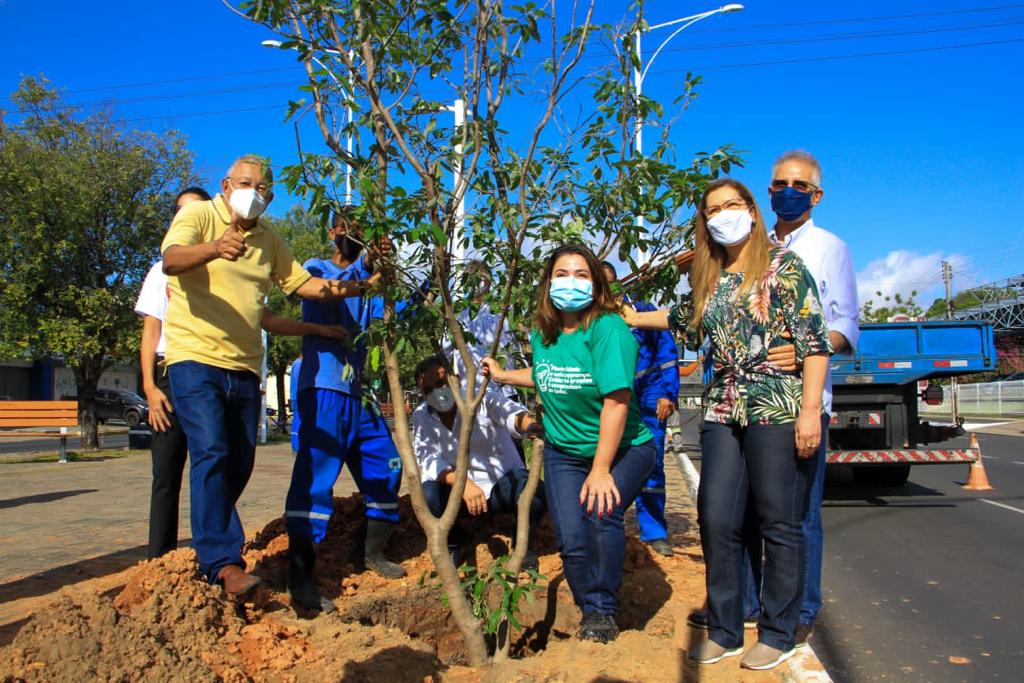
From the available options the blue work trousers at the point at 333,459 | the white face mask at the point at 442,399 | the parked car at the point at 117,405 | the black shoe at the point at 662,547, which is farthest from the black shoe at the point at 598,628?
the parked car at the point at 117,405

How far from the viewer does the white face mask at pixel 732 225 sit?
3197mm

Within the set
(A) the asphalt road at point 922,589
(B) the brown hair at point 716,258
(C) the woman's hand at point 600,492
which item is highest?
(B) the brown hair at point 716,258

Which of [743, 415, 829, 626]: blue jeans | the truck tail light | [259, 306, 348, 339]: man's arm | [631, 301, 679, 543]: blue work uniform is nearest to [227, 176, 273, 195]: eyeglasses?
[259, 306, 348, 339]: man's arm

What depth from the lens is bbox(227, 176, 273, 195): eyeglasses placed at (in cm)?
343

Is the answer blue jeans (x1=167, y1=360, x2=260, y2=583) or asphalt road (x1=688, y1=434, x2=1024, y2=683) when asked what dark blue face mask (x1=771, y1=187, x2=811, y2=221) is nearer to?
asphalt road (x1=688, y1=434, x2=1024, y2=683)

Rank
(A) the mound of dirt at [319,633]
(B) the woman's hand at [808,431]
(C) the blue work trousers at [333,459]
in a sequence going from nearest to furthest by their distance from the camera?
(A) the mound of dirt at [319,633] → (B) the woman's hand at [808,431] → (C) the blue work trousers at [333,459]

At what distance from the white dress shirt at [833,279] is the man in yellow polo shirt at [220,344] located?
1.81 m

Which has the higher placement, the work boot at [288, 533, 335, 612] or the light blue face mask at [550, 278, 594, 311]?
the light blue face mask at [550, 278, 594, 311]

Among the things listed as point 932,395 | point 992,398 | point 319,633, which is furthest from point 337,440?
point 992,398

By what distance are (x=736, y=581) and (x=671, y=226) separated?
161 cm

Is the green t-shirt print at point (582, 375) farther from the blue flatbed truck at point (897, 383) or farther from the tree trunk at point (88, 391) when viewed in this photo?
the tree trunk at point (88, 391)

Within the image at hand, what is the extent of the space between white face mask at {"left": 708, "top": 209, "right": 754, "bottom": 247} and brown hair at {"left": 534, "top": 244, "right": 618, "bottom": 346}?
1.74 feet

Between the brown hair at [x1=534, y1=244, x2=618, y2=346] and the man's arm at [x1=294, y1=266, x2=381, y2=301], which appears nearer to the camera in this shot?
the brown hair at [x1=534, y1=244, x2=618, y2=346]

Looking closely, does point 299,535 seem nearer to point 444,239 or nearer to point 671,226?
point 444,239
